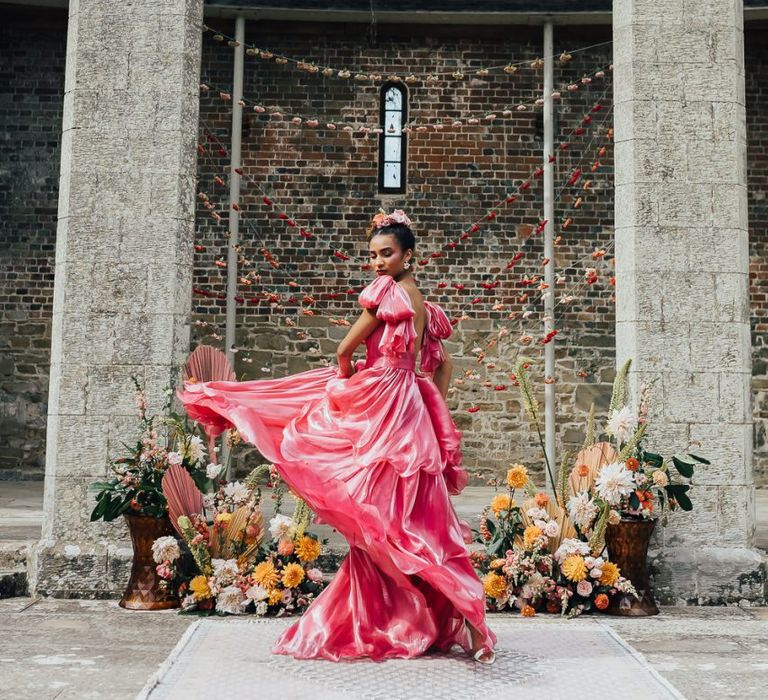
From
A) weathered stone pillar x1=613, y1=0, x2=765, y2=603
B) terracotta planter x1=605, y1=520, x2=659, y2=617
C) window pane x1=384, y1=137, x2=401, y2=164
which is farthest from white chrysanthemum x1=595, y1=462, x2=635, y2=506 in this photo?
window pane x1=384, y1=137, x2=401, y2=164

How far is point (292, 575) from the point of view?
4508 millimetres

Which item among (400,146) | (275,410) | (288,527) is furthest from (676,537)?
(400,146)

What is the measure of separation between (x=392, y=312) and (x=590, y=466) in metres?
1.84

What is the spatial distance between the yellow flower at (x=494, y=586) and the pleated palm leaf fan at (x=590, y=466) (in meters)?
0.64

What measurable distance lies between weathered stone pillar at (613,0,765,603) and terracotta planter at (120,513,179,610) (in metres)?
2.54

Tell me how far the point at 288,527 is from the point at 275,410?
3.09 ft

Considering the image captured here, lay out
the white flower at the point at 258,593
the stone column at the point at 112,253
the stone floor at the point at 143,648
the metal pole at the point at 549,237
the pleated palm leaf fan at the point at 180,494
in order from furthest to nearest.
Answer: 1. the metal pole at the point at 549,237
2. the stone column at the point at 112,253
3. the pleated palm leaf fan at the point at 180,494
4. the white flower at the point at 258,593
5. the stone floor at the point at 143,648

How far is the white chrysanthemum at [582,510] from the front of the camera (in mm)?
4711

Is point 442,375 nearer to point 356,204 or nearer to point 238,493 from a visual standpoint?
point 238,493

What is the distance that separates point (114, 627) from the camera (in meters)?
4.22

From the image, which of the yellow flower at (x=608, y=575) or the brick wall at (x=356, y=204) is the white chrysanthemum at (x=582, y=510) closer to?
the yellow flower at (x=608, y=575)

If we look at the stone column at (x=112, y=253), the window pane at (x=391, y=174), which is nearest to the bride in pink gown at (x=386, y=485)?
the stone column at (x=112, y=253)

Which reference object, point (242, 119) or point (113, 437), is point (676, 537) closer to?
point (113, 437)

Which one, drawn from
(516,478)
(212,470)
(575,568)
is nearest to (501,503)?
(516,478)
